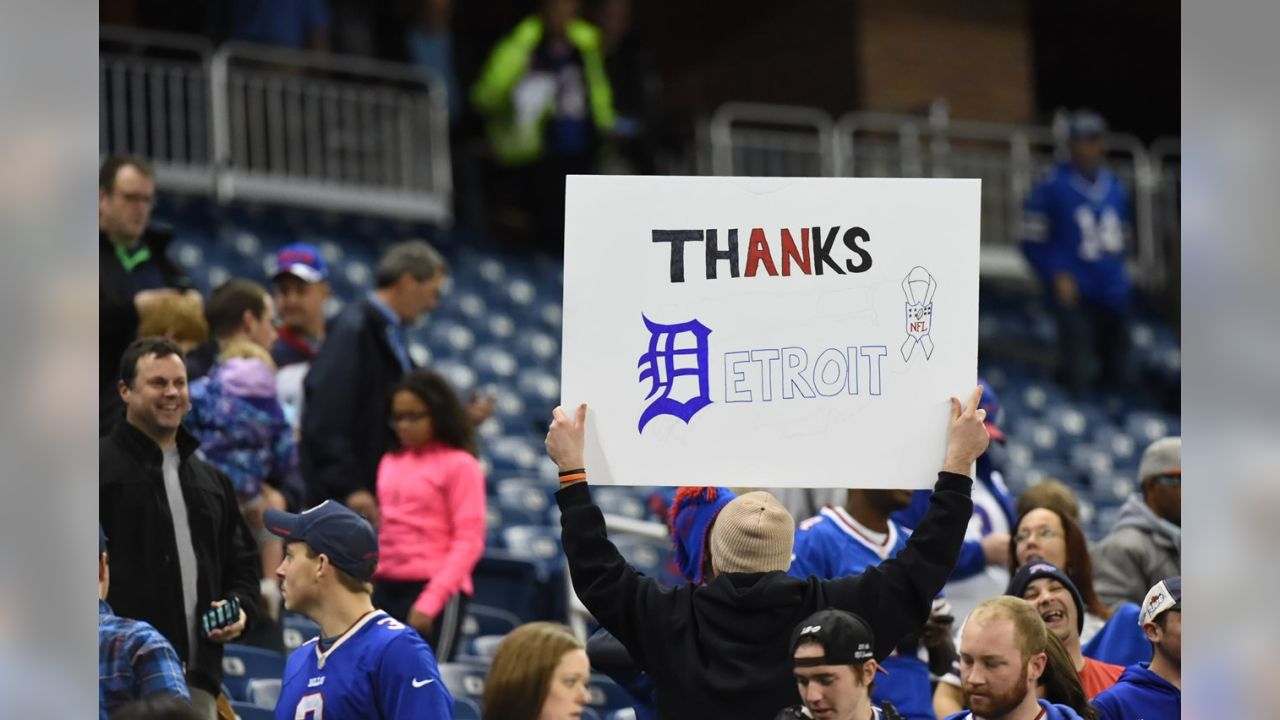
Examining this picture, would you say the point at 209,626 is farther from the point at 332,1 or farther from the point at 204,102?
the point at 332,1

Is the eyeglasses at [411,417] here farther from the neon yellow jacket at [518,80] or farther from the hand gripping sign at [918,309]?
the neon yellow jacket at [518,80]

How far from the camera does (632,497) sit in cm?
951

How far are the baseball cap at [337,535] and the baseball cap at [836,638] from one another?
108cm

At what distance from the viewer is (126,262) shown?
604cm

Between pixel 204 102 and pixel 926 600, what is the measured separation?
9.15 meters

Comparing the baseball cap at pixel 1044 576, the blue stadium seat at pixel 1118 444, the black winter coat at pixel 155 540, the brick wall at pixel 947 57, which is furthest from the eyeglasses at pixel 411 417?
the brick wall at pixel 947 57

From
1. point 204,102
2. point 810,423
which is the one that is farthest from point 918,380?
point 204,102

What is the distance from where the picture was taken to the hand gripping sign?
167 inches

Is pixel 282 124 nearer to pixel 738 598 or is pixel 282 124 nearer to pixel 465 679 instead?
pixel 465 679

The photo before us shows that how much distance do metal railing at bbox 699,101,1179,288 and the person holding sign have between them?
31.5 feet

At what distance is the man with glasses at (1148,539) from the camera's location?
588 cm

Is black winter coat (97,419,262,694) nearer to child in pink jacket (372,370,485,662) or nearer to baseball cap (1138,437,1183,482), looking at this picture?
child in pink jacket (372,370,485,662)
